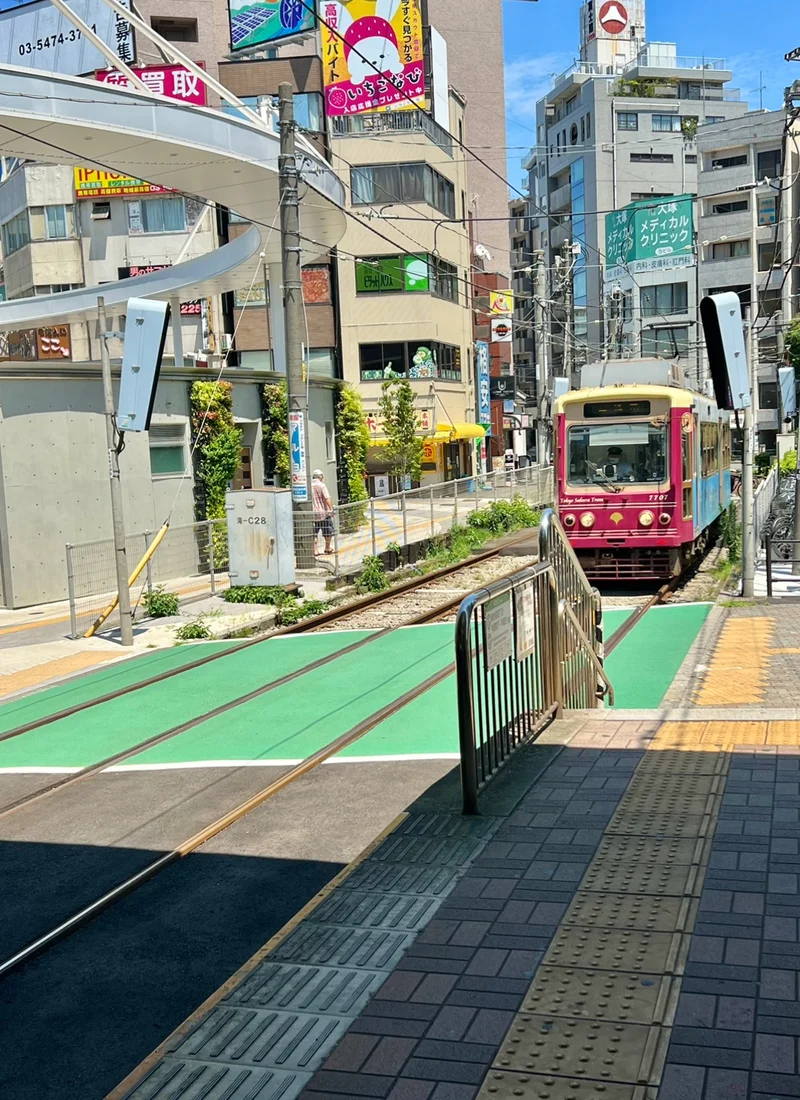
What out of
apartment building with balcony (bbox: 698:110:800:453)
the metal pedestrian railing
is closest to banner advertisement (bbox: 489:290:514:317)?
apartment building with balcony (bbox: 698:110:800:453)

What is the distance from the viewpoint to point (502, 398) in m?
74.1

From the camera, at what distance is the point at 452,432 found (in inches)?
1890

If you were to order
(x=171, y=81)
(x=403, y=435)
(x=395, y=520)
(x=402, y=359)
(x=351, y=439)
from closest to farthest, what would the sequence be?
(x=395, y=520) → (x=351, y=439) → (x=403, y=435) → (x=171, y=81) → (x=402, y=359)

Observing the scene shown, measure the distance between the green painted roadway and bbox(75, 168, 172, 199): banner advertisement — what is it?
1370 inches

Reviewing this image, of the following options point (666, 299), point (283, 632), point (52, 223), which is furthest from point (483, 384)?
point (283, 632)

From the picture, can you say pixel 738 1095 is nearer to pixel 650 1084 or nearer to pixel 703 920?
pixel 650 1084

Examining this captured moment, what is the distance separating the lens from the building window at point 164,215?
45.4 metres

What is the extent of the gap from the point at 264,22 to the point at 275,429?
3214 cm

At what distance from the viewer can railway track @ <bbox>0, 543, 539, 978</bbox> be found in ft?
19.2

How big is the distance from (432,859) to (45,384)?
1468 centimetres

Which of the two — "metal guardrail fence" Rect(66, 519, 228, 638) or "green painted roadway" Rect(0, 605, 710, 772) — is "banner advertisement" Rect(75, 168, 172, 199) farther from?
"green painted roadway" Rect(0, 605, 710, 772)

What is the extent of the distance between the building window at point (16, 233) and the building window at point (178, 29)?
11.6 m

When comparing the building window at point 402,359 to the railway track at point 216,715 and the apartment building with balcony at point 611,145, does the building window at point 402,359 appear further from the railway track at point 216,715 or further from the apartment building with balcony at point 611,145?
the railway track at point 216,715

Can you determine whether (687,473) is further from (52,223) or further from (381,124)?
(52,223)
